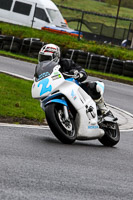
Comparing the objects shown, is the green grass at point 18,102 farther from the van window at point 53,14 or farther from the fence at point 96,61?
the van window at point 53,14

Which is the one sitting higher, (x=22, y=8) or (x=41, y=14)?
(x=22, y=8)

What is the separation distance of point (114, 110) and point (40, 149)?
6352mm

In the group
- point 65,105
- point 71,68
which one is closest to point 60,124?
point 65,105

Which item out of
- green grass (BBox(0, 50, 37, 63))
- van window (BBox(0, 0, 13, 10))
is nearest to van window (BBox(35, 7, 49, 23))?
van window (BBox(0, 0, 13, 10))

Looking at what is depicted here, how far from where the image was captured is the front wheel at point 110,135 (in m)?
8.47

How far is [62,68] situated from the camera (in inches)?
323

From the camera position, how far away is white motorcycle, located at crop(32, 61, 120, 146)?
7.42 metres

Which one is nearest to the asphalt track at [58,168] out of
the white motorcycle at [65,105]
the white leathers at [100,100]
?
the white motorcycle at [65,105]

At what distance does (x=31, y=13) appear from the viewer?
3278 centimetres

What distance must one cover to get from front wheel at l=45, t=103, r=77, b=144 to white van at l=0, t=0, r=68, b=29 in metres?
25.5

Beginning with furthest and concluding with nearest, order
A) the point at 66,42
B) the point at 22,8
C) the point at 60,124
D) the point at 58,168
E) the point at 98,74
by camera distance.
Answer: the point at 22,8 < the point at 66,42 < the point at 98,74 < the point at 60,124 < the point at 58,168

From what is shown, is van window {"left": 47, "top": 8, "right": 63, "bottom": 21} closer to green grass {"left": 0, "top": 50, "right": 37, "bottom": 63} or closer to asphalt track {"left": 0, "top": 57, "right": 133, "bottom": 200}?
green grass {"left": 0, "top": 50, "right": 37, "bottom": 63}

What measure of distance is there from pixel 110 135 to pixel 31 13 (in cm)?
2507

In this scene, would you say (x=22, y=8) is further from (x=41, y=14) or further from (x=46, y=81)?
(x=46, y=81)
